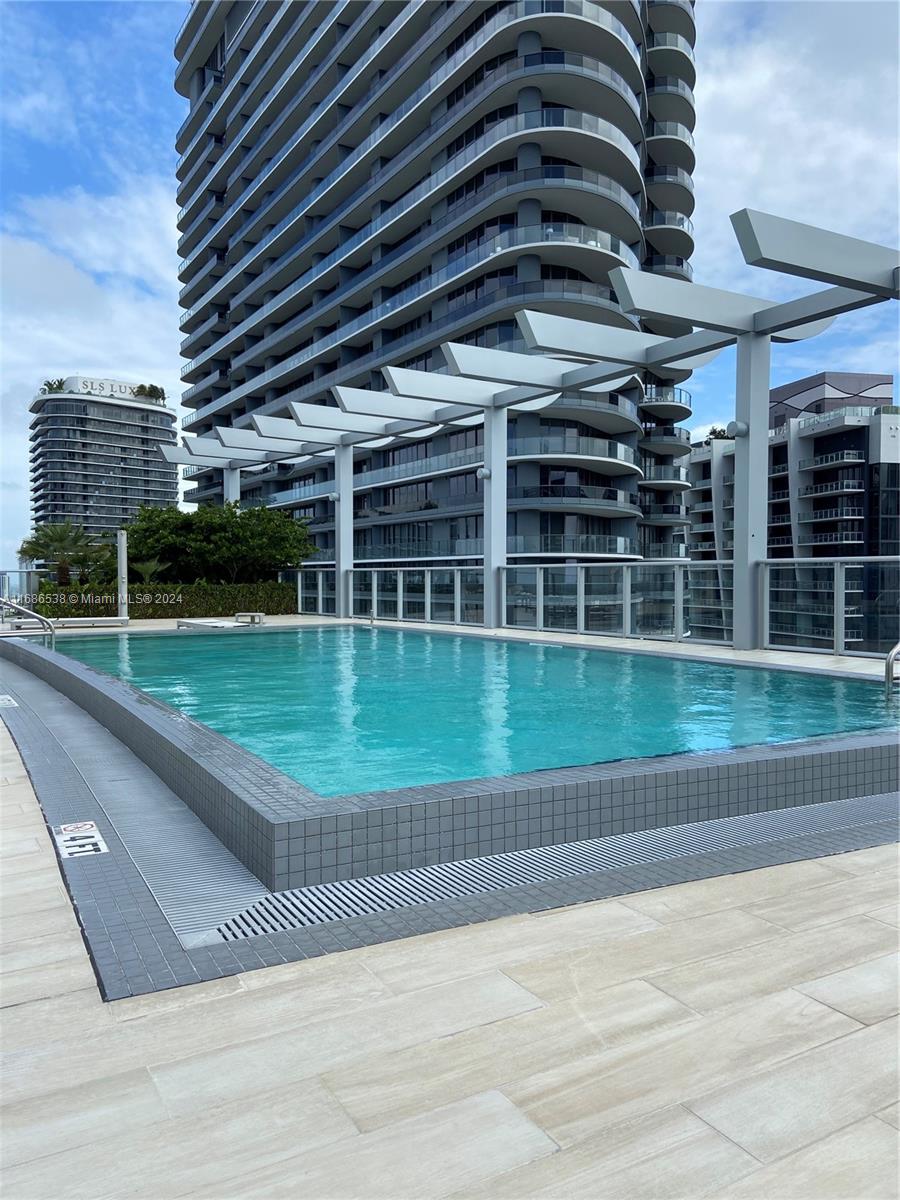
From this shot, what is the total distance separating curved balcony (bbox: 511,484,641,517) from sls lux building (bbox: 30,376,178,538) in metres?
70.0

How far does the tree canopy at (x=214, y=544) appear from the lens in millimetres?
25359

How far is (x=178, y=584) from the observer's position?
78.5ft

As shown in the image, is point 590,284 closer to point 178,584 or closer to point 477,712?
point 178,584

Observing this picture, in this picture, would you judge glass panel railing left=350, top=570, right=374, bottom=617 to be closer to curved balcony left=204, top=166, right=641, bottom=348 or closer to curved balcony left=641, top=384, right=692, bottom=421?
curved balcony left=204, top=166, right=641, bottom=348

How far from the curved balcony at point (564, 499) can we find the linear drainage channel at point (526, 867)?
94.0ft

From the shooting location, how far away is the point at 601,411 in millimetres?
33469

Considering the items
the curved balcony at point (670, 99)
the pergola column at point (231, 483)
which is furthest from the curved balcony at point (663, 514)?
the pergola column at point (231, 483)

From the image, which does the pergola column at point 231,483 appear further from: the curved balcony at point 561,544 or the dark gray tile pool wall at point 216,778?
the dark gray tile pool wall at point 216,778

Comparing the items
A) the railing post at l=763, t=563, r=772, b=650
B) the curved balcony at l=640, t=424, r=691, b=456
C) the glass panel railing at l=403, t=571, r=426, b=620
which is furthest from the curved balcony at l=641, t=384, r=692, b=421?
the railing post at l=763, t=563, r=772, b=650

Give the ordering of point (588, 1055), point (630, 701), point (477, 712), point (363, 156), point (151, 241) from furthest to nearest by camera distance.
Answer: point (151, 241) < point (363, 156) < point (630, 701) < point (477, 712) < point (588, 1055)

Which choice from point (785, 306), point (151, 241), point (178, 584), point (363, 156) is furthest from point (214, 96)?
point (785, 306)

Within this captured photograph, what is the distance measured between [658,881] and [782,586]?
9.19 m

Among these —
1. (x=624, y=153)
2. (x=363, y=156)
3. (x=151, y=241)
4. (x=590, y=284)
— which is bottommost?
(x=590, y=284)

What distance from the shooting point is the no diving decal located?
343 cm
